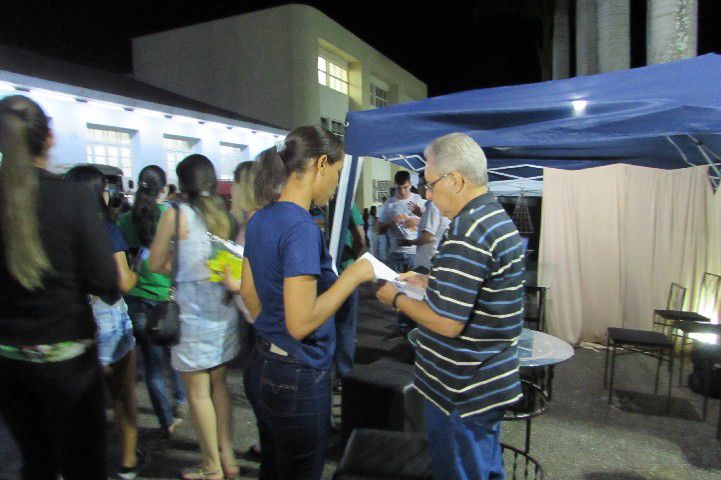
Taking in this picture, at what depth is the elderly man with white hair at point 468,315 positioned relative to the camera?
1.66m

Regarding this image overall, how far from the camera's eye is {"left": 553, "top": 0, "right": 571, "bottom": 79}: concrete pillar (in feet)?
45.6

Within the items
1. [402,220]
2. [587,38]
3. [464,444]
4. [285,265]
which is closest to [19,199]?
[285,265]

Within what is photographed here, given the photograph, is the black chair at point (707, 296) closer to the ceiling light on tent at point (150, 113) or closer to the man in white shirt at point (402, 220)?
the man in white shirt at point (402, 220)

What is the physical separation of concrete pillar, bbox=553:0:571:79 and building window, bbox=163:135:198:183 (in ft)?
35.4

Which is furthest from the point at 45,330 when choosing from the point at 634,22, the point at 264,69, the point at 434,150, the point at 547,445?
the point at 634,22

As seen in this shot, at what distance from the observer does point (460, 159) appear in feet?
5.82

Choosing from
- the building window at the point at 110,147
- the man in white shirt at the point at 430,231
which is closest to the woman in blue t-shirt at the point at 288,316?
the man in white shirt at the point at 430,231

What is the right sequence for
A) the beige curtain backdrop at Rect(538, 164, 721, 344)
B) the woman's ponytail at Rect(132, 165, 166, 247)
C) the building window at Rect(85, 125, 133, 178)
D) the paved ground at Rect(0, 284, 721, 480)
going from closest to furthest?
the paved ground at Rect(0, 284, 721, 480), the woman's ponytail at Rect(132, 165, 166, 247), the beige curtain backdrop at Rect(538, 164, 721, 344), the building window at Rect(85, 125, 133, 178)

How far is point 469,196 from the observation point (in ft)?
5.90

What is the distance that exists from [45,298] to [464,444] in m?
1.59

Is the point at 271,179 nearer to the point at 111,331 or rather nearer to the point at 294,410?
the point at 294,410

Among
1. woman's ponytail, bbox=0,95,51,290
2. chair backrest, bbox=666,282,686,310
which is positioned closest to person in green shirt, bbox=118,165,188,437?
woman's ponytail, bbox=0,95,51,290

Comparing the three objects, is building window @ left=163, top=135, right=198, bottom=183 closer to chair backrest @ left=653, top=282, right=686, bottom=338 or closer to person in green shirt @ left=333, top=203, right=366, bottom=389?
chair backrest @ left=653, top=282, right=686, bottom=338

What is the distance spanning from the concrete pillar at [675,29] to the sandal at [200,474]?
6852mm
